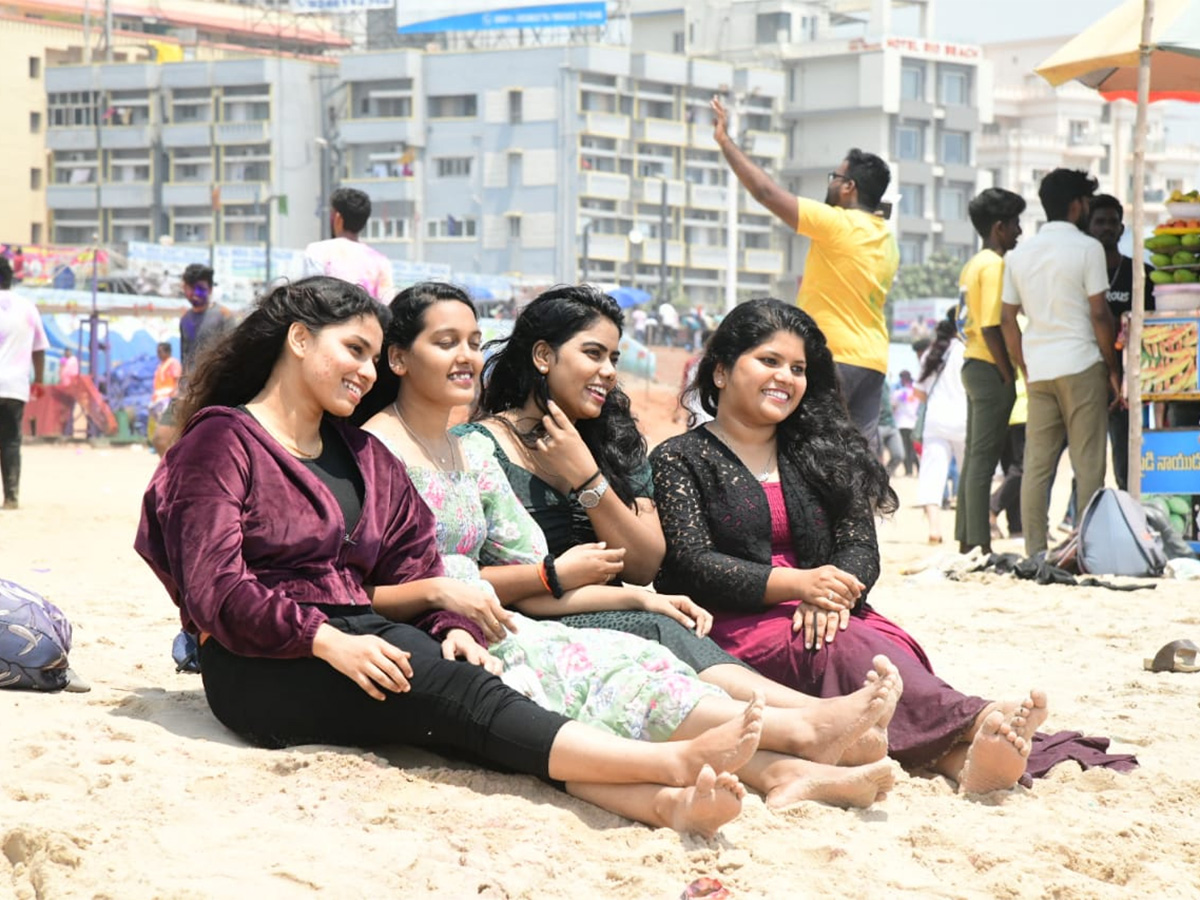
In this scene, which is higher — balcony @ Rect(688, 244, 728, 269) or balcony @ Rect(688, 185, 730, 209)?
balcony @ Rect(688, 185, 730, 209)

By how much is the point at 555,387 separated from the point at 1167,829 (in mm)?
1920

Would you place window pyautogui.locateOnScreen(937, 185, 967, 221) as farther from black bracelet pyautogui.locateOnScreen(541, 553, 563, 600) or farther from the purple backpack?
the purple backpack

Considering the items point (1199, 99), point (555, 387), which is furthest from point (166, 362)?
point (555, 387)

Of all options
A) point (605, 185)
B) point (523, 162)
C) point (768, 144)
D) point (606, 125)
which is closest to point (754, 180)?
point (523, 162)

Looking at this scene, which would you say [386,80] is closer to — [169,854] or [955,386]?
[955,386]

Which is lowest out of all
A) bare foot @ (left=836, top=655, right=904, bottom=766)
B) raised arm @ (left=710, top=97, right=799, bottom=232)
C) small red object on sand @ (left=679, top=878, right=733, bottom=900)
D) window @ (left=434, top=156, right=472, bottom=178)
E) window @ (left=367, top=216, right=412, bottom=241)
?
small red object on sand @ (left=679, top=878, right=733, bottom=900)

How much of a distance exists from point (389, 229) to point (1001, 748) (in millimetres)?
74427

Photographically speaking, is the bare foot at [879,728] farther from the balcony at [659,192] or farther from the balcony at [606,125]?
the balcony at [659,192]

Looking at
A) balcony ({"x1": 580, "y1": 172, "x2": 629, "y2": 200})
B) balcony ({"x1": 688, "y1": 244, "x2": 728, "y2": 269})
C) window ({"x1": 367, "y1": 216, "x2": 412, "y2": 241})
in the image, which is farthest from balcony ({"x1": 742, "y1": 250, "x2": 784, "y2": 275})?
window ({"x1": 367, "y1": 216, "x2": 412, "y2": 241})

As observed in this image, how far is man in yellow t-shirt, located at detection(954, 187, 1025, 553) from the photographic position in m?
9.20

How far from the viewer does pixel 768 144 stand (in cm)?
8850

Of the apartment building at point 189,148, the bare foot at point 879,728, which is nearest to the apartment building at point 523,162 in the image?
the apartment building at point 189,148

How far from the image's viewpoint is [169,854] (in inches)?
134

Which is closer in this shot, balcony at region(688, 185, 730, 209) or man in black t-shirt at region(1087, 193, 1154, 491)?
man in black t-shirt at region(1087, 193, 1154, 491)
